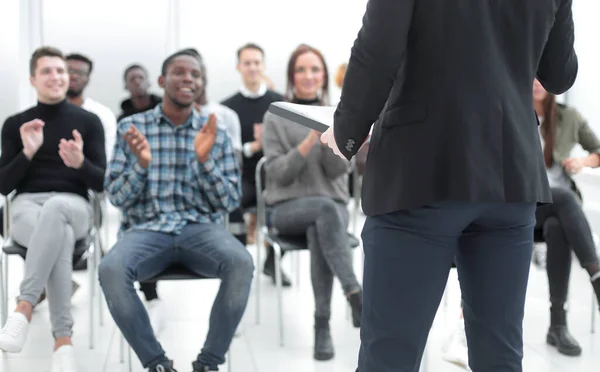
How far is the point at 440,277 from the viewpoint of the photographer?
1425mm

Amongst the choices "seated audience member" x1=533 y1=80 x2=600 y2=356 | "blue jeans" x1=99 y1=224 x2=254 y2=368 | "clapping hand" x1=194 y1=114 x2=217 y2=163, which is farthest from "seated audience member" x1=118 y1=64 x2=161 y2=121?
"seated audience member" x1=533 y1=80 x2=600 y2=356

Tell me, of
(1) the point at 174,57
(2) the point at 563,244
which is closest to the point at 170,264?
(1) the point at 174,57

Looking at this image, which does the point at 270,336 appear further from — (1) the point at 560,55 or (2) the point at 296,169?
(1) the point at 560,55

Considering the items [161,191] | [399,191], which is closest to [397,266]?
[399,191]

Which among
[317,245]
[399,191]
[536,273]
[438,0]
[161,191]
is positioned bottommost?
[536,273]

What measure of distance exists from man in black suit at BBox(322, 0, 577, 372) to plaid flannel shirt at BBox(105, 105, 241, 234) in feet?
4.92

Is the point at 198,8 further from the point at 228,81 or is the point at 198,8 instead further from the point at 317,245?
the point at 317,245

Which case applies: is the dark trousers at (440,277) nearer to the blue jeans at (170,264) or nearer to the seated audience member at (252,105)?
the blue jeans at (170,264)

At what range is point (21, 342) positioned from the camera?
271 cm

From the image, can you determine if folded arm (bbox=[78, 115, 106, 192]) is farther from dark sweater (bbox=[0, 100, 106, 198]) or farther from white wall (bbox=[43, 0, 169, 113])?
white wall (bbox=[43, 0, 169, 113])

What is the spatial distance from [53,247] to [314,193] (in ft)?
3.71

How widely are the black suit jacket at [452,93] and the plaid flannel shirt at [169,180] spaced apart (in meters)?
1.58

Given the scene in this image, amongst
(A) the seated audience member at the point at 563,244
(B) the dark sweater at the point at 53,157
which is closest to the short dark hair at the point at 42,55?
(B) the dark sweater at the point at 53,157

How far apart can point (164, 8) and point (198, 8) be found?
30cm
